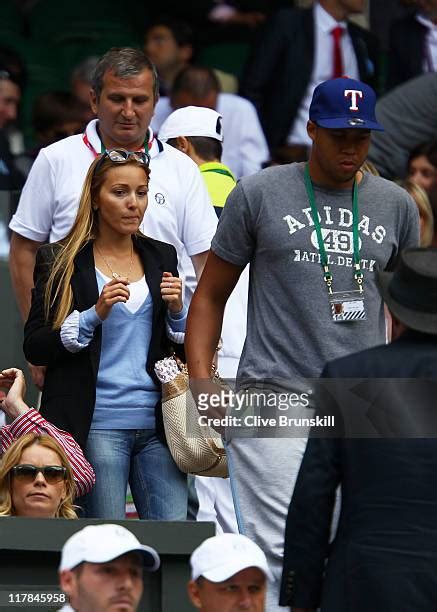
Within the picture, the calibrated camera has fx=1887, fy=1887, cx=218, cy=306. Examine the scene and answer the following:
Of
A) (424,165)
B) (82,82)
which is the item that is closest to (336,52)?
(424,165)

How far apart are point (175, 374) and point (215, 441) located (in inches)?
11.7

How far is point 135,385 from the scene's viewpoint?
285 inches

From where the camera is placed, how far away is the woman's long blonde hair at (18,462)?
6980 mm

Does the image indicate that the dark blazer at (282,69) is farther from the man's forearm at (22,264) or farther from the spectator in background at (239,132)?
the man's forearm at (22,264)

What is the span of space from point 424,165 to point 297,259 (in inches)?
169

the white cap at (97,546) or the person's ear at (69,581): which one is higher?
the white cap at (97,546)

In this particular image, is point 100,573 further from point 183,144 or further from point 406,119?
point 406,119

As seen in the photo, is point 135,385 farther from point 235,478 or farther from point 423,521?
point 423,521

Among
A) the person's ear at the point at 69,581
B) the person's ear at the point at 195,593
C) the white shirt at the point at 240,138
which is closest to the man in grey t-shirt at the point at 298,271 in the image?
Answer: the person's ear at the point at 195,593

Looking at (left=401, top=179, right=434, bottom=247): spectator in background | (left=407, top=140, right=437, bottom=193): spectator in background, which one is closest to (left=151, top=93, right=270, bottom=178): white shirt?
(left=407, top=140, right=437, bottom=193): spectator in background

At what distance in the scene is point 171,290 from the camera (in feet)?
23.6

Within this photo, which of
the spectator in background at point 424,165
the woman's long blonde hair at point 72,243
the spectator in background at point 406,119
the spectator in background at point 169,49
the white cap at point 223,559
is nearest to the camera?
the white cap at point 223,559

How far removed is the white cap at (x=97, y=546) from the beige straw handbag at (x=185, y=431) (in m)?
1.38

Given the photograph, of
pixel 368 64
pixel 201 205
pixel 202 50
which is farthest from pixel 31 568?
pixel 202 50
